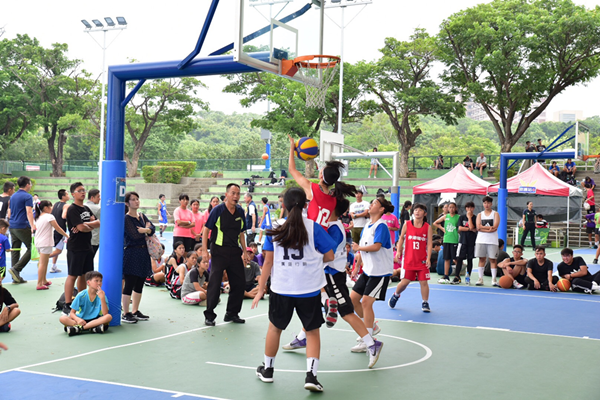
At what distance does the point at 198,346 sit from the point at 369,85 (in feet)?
104

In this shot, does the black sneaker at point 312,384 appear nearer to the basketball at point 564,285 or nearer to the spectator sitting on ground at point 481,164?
the basketball at point 564,285

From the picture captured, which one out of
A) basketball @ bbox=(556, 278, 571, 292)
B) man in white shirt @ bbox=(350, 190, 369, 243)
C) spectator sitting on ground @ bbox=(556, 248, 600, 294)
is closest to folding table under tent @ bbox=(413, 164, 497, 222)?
man in white shirt @ bbox=(350, 190, 369, 243)

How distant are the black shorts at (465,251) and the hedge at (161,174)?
2599cm

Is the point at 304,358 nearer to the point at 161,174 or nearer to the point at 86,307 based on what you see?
the point at 86,307

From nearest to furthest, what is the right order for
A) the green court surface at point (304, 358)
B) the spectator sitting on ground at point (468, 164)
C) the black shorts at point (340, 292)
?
the green court surface at point (304, 358)
the black shorts at point (340, 292)
the spectator sitting on ground at point (468, 164)

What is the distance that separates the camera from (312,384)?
5.53 metres

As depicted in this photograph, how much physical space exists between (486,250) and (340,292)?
7.67 metres

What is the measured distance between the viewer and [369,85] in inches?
1473

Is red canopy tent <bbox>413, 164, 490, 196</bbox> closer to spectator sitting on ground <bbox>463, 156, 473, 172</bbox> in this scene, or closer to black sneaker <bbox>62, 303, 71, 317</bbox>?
spectator sitting on ground <bbox>463, 156, 473, 172</bbox>

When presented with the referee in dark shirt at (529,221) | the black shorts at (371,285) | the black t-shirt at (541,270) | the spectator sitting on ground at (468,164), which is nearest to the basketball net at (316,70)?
the black shorts at (371,285)

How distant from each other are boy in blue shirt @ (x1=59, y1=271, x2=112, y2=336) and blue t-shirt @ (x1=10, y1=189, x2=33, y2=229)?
5.01 m

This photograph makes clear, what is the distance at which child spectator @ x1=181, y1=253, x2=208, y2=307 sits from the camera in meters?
10.4

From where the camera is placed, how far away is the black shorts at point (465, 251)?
1375 cm

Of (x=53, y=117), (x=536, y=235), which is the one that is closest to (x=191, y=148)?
(x=53, y=117)
